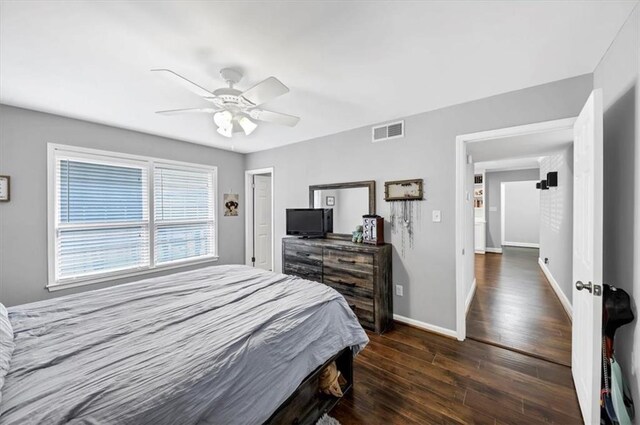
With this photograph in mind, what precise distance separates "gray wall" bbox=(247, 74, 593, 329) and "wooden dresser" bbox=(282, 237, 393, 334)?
247 mm

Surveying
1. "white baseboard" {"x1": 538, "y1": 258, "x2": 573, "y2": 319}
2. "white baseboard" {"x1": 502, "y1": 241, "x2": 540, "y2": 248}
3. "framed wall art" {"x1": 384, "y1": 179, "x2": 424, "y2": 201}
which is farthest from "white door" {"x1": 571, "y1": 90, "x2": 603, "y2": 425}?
"white baseboard" {"x1": 502, "y1": 241, "x2": 540, "y2": 248}

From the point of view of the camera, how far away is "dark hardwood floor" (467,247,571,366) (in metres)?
2.53

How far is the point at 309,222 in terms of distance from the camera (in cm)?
379

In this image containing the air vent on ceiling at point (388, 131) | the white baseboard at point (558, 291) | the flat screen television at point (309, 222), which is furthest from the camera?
the flat screen television at point (309, 222)

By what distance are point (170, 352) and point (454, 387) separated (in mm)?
2045

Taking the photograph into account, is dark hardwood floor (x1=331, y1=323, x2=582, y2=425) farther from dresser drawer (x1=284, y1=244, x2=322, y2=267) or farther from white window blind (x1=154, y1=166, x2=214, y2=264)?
white window blind (x1=154, y1=166, x2=214, y2=264)

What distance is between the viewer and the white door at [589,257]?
1.43m

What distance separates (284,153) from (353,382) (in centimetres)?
340

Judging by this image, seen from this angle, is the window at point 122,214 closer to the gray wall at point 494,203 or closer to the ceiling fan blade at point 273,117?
the ceiling fan blade at point 273,117

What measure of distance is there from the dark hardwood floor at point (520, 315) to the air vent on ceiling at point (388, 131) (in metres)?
2.42

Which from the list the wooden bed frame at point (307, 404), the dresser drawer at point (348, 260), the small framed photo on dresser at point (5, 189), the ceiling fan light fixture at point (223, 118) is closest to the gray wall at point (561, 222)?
the dresser drawer at point (348, 260)

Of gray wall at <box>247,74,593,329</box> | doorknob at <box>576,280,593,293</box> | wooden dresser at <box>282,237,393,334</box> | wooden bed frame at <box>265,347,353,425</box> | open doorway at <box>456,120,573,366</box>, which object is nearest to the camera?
wooden bed frame at <box>265,347,353,425</box>

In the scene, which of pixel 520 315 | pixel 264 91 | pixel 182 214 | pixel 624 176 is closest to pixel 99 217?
pixel 182 214

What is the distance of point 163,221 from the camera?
381cm
